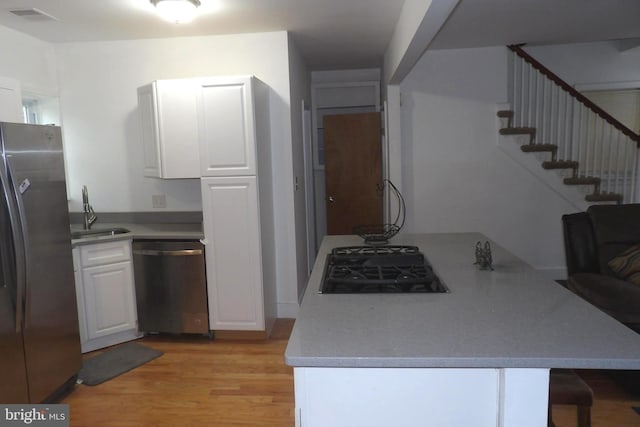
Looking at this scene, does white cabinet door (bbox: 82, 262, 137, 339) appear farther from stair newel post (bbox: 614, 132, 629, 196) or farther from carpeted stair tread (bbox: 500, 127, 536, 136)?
stair newel post (bbox: 614, 132, 629, 196)

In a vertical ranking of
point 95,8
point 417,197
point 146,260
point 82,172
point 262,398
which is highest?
point 95,8

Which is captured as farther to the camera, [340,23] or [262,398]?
[340,23]

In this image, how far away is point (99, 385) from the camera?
114 inches

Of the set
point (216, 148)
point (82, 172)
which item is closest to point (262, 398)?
point (216, 148)

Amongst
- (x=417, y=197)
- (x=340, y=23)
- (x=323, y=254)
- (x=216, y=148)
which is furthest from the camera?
(x=417, y=197)

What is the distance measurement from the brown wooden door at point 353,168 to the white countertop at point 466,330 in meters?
3.91

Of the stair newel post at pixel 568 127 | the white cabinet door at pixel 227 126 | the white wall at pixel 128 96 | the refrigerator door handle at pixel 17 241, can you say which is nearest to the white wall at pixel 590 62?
the stair newel post at pixel 568 127

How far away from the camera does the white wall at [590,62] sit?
203 inches

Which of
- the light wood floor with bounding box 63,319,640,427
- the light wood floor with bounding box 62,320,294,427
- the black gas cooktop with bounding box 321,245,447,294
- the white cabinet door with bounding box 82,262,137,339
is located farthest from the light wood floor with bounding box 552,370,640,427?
the white cabinet door with bounding box 82,262,137,339

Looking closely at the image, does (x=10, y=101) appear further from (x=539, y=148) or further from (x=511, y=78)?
(x=539, y=148)

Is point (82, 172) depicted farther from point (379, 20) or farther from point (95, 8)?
point (379, 20)

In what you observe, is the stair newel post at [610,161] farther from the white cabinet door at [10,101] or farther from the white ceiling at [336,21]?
the white cabinet door at [10,101]

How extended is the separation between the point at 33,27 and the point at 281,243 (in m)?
2.50

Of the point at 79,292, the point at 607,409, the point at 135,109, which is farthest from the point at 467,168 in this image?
the point at 79,292
